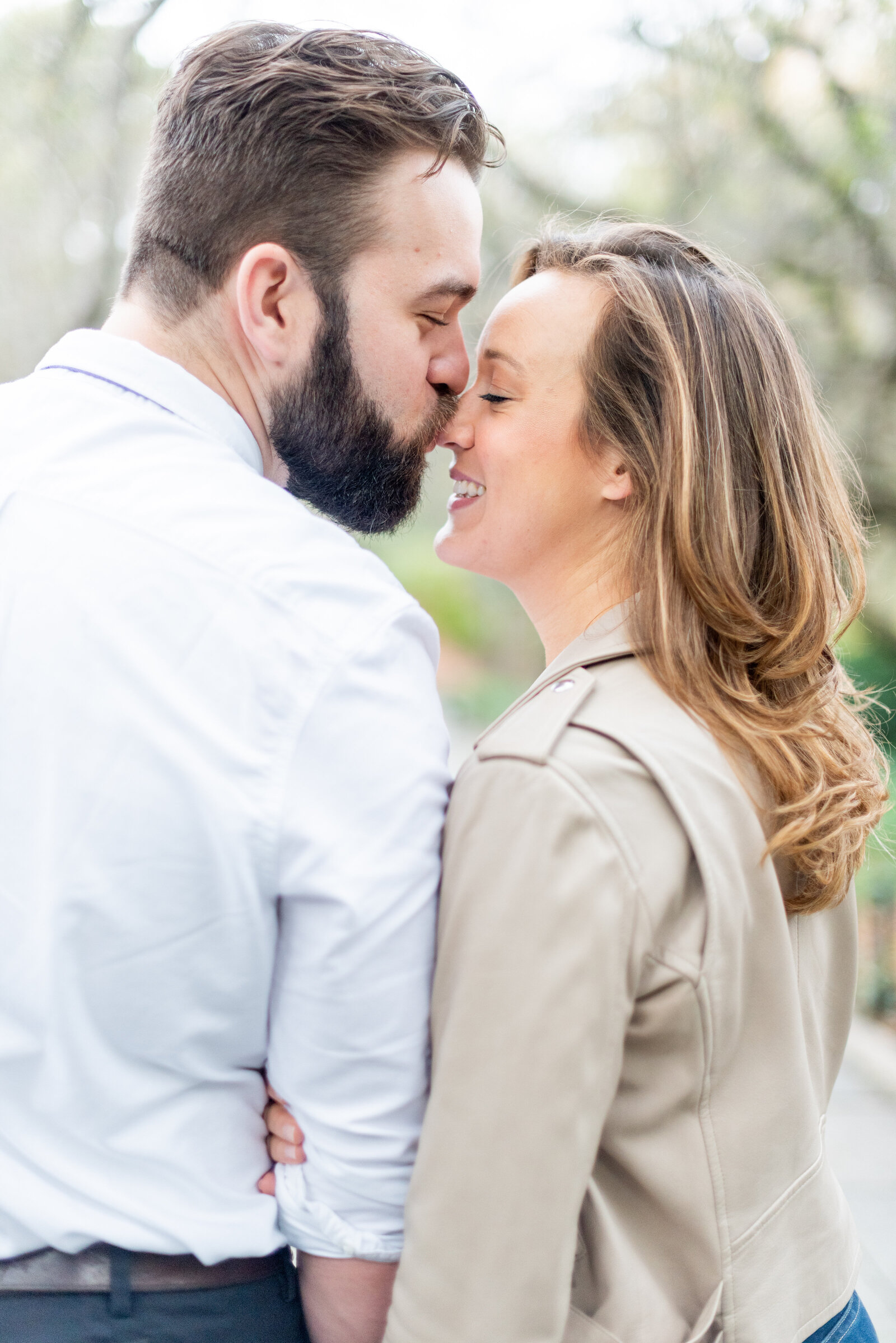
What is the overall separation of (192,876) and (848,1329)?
3.58ft

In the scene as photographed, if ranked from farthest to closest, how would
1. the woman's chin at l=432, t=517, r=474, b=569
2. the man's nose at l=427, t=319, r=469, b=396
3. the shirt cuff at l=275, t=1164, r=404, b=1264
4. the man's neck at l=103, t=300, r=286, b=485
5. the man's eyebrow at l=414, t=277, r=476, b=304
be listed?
the woman's chin at l=432, t=517, r=474, b=569 → the man's nose at l=427, t=319, r=469, b=396 → the man's eyebrow at l=414, t=277, r=476, b=304 → the man's neck at l=103, t=300, r=286, b=485 → the shirt cuff at l=275, t=1164, r=404, b=1264

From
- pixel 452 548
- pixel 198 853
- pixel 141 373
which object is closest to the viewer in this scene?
pixel 198 853

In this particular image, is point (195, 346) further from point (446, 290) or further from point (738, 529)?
point (738, 529)

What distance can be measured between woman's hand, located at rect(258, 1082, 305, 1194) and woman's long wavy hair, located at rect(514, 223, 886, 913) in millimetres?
683

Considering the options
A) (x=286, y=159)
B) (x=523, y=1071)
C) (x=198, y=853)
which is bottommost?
(x=523, y=1071)

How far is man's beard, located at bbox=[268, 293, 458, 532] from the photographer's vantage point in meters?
1.64

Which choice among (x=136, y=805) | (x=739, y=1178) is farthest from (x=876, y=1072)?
(x=136, y=805)

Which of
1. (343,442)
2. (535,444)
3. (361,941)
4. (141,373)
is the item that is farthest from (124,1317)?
(535,444)

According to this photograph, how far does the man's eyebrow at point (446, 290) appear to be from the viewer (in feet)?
5.57

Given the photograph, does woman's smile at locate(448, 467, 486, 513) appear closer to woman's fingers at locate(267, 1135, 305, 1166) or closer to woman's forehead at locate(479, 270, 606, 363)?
woman's forehead at locate(479, 270, 606, 363)

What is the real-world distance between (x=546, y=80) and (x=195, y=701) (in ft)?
17.6

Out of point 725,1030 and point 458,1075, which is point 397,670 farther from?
point 725,1030

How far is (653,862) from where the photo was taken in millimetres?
1206

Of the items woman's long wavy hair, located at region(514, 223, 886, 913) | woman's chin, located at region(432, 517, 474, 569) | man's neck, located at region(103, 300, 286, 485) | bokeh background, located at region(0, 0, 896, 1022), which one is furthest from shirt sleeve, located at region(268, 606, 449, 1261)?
bokeh background, located at region(0, 0, 896, 1022)
